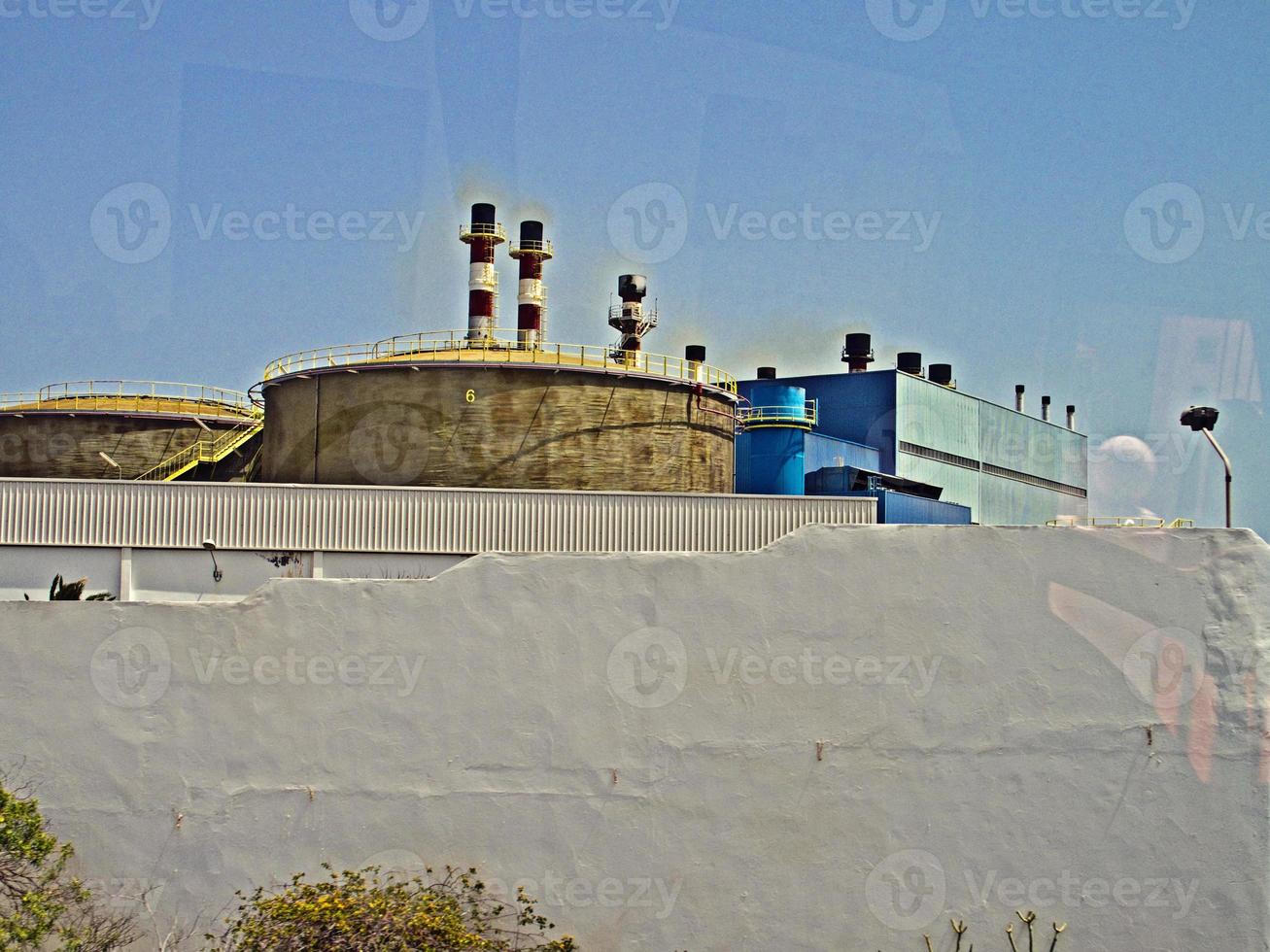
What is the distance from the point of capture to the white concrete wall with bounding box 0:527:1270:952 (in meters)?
14.7

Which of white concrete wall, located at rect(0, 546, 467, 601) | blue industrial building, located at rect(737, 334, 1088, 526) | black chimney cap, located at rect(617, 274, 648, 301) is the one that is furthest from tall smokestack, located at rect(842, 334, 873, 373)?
white concrete wall, located at rect(0, 546, 467, 601)

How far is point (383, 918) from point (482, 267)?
2153cm

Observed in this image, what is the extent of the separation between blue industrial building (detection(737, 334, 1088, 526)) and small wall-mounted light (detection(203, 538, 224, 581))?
17.2 metres

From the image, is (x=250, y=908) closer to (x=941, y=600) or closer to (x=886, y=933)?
(x=886, y=933)

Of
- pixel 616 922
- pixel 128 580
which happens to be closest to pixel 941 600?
pixel 616 922

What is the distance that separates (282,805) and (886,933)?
278 inches

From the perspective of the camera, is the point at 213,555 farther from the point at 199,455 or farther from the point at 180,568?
the point at 199,455

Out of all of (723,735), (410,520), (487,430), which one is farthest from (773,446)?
(723,735)

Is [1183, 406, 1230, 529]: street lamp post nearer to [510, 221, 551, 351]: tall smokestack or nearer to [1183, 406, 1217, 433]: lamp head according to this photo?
[1183, 406, 1217, 433]: lamp head

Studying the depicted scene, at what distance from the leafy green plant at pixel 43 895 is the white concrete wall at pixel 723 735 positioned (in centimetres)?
33

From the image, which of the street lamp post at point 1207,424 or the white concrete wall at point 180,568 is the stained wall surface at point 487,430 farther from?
the street lamp post at point 1207,424

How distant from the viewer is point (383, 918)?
1384cm

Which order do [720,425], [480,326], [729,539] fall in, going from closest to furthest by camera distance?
[729,539], [720,425], [480,326]

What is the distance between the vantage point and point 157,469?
109ft
